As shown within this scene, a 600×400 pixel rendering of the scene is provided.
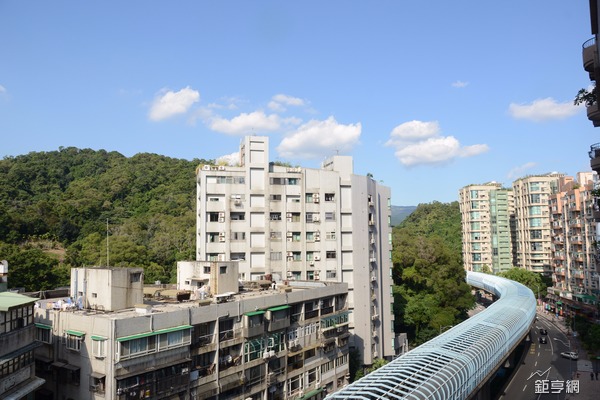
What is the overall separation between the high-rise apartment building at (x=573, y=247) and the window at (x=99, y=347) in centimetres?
6638

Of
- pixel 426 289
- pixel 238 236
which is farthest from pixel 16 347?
pixel 426 289

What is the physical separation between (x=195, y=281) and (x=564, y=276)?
71553 mm

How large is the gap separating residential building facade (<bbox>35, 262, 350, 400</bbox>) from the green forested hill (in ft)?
129

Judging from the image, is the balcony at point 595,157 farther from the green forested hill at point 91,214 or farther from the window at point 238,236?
the green forested hill at point 91,214

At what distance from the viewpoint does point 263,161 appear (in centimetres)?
4594

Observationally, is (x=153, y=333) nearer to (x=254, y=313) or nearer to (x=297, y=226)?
(x=254, y=313)

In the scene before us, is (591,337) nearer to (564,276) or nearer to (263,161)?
(564,276)

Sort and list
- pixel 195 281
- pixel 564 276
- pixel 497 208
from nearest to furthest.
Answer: pixel 195 281, pixel 564 276, pixel 497 208

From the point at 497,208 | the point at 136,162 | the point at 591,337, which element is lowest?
the point at 591,337

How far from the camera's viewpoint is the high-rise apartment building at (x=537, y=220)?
94.8m

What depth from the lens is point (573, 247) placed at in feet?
250

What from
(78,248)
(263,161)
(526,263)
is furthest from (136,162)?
(526,263)

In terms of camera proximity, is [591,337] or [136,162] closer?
[591,337]

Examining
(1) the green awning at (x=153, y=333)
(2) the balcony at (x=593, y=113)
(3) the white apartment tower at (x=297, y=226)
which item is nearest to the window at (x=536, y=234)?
(3) the white apartment tower at (x=297, y=226)
